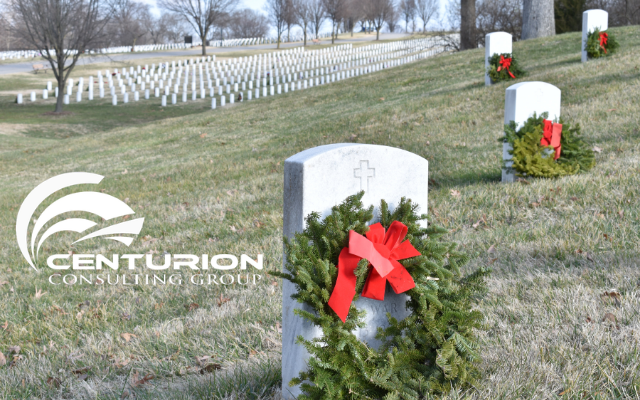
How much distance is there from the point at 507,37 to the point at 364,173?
12351mm

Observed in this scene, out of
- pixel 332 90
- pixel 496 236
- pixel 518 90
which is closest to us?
pixel 496 236

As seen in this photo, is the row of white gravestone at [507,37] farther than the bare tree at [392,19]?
No

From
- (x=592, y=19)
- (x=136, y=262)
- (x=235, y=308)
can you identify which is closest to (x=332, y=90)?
(x=592, y=19)

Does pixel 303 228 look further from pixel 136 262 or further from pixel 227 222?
pixel 227 222

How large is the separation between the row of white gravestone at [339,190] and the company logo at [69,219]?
15.3 feet

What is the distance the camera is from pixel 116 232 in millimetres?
7168

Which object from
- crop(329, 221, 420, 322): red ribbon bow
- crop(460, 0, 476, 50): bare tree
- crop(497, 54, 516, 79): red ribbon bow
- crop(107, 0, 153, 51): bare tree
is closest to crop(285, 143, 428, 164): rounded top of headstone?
crop(329, 221, 420, 322): red ribbon bow

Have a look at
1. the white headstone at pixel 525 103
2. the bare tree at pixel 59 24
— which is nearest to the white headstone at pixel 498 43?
the white headstone at pixel 525 103

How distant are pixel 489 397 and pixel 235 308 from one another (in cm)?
213

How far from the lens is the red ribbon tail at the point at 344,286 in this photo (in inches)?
87.6

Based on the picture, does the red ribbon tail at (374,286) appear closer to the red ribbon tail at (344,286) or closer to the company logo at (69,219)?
the red ribbon tail at (344,286)

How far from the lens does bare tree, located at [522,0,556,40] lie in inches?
856

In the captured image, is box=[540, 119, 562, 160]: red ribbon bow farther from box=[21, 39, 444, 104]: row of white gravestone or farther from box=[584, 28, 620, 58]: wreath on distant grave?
box=[21, 39, 444, 104]: row of white gravestone

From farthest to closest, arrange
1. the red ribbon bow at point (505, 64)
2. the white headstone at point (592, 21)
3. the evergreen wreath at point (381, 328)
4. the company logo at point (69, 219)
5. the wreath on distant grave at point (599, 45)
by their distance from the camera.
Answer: the white headstone at point (592, 21) < the wreath on distant grave at point (599, 45) < the red ribbon bow at point (505, 64) < the company logo at point (69, 219) < the evergreen wreath at point (381, 328)
